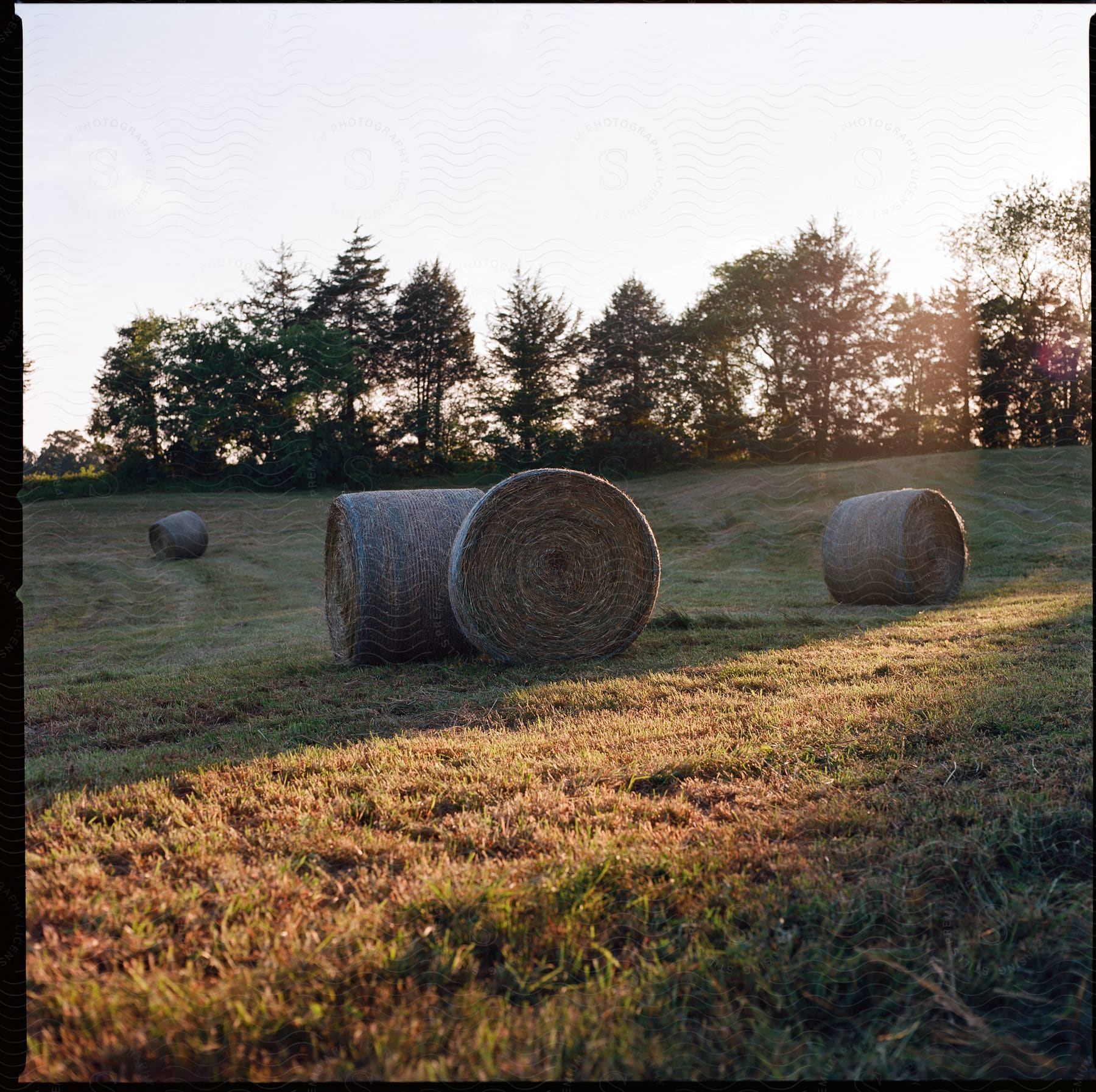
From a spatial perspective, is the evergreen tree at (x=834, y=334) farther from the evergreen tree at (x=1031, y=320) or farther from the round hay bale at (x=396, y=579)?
the round hay bale at (x=396, y=579)

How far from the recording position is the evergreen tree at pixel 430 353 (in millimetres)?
25594

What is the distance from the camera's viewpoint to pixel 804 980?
72.0 inches

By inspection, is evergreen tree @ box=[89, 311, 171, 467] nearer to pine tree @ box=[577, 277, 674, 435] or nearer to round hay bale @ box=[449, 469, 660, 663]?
pine tree @ box=[577, 277, 674, 435]

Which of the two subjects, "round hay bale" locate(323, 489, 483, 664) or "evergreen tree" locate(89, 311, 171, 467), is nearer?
"round hay bale" locate(323, 489, 483, 664)

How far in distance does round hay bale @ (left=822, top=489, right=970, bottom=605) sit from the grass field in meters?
4.27

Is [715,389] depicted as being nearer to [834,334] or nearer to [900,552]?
[834,334]

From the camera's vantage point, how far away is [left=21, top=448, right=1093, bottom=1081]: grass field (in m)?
1.63

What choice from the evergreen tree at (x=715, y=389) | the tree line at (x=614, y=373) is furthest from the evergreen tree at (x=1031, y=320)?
→ the evergreen tree at (x=715, y=389)

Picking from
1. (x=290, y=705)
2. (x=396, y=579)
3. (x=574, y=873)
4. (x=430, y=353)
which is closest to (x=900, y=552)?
(x=396, y=579)

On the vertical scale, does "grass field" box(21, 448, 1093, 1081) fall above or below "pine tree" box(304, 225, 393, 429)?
below

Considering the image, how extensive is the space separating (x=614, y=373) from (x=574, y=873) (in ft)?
77.0

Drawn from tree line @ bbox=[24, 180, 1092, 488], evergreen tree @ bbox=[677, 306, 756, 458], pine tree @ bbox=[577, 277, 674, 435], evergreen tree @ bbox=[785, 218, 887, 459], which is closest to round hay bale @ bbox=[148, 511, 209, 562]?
tree line @ bbox=[24, 180, 1092, 488]

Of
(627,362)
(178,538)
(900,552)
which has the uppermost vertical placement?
(627,362)

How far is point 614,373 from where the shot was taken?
2491 cm
